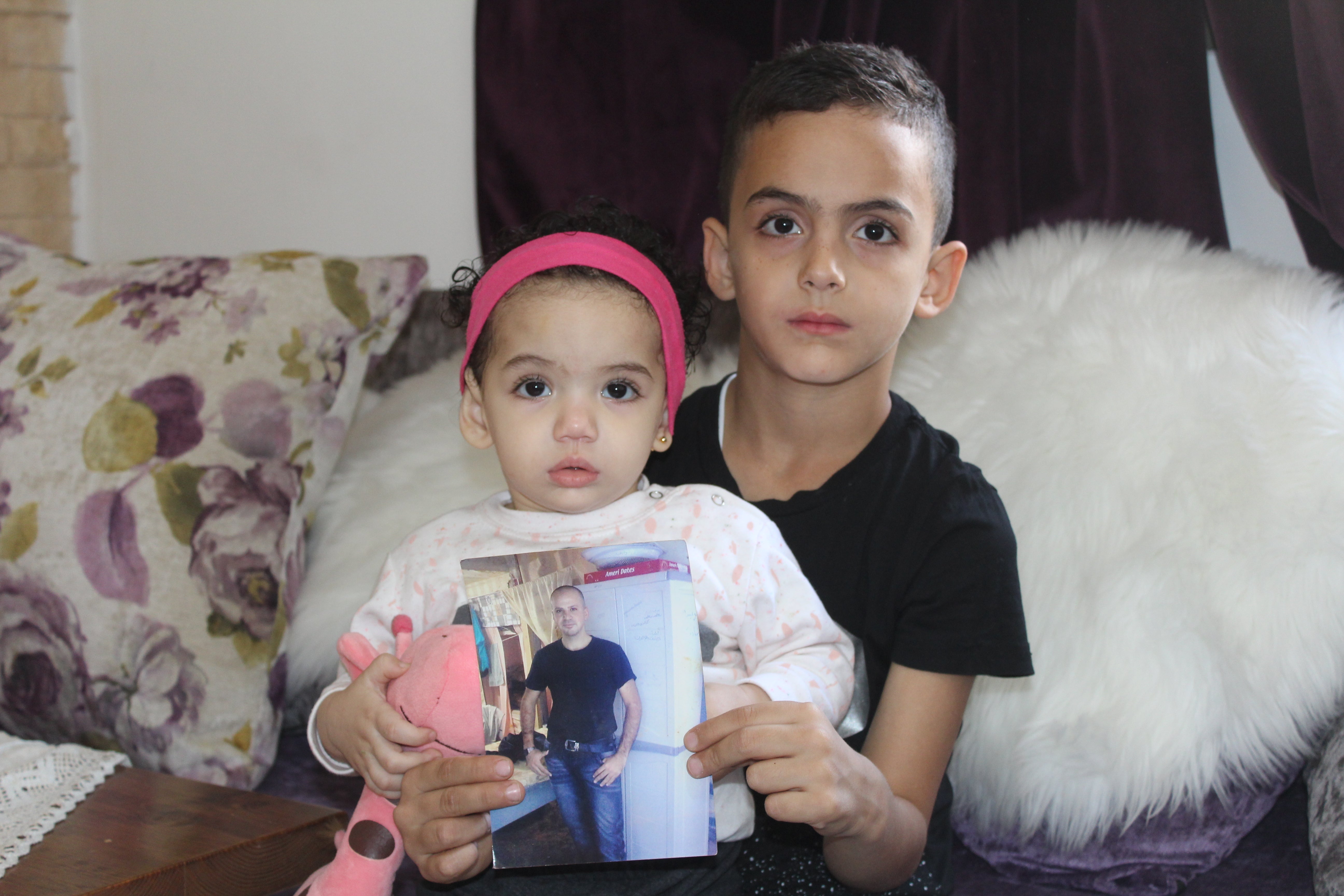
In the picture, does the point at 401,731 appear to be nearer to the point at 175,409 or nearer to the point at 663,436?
the point at 663,436

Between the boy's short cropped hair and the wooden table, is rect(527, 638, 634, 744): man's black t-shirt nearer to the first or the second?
the wooden table

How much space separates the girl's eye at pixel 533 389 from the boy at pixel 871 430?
9.2 inches

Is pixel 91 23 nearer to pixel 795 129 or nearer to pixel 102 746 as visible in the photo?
pixel 102 746

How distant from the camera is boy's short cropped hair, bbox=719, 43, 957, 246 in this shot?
1.01 metres

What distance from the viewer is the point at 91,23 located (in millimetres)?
2455

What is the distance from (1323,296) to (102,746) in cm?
144

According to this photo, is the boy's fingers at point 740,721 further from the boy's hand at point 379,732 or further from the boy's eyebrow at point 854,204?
the boy's eyebrow at point 854,204

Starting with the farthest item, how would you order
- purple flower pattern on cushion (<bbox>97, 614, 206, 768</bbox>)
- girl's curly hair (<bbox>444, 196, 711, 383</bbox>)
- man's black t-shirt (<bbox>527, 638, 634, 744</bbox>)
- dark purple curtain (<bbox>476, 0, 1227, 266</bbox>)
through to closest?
dark purple curtain (<bbox>476, 0, 1227, 266</bbox>) < purple flower pattern on cushion (<bbox>97, 614, 206, 768</bbox>) < girl's curly hair (<bbox>444, 196, 711, 383</bbox>) < man's black t-shirt (<bbox>527, 638, 634, 744</bbox>)

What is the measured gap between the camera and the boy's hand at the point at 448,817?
79 centimetres

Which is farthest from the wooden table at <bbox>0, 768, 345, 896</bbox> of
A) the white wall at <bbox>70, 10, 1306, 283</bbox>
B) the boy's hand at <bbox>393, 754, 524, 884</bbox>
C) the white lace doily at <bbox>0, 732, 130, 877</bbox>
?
the white wall at <bbox>70, 10, 1306, 283</bbox>

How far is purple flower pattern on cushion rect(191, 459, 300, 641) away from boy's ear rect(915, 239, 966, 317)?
2.59 ft

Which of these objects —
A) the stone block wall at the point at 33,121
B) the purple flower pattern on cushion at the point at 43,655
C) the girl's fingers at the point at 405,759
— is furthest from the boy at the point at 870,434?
the stone block wall at the point at 33,121

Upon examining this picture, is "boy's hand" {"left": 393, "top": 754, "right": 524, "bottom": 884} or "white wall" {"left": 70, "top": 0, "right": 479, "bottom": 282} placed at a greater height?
"white wall" {"left": 70, "top": 0, "right": 479, "bottom": 282}

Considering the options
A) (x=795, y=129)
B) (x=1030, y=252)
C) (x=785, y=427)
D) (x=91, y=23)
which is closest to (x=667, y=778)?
(x=785, y=427)
